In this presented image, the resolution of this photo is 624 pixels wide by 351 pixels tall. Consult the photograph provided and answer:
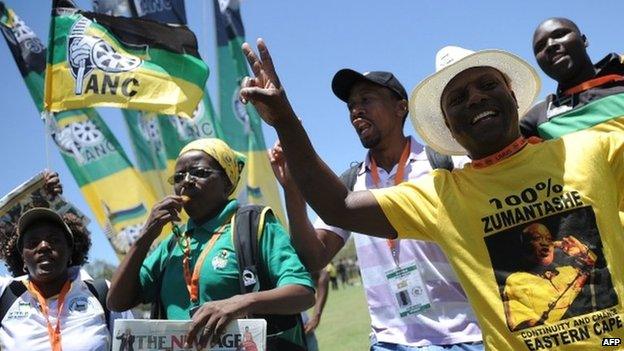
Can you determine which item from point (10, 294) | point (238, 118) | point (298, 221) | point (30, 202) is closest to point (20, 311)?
point (10, 294)

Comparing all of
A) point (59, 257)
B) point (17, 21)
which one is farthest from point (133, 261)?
point (17, 21)

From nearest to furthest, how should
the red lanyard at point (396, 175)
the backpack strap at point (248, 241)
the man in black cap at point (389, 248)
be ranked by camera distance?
the backpack strap at point (248, 241)
the man in black cap at point (389, 248)
the red lanyard at point (396, 175)

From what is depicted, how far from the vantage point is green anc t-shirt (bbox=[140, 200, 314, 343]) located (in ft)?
9.17

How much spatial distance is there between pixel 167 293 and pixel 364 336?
919 cm

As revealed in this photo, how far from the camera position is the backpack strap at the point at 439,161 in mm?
2949

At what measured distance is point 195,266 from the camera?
287cm

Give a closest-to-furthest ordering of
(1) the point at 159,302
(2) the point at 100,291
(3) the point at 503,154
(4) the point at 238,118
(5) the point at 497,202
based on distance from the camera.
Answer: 1. (5) the point at 497,202
2. (3) the point at 503,154
3. (1) the point at 159,302
4. (2) the point at 100,291
5. (4) the point at 238,118

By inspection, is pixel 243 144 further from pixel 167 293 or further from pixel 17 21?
pixel 167 293

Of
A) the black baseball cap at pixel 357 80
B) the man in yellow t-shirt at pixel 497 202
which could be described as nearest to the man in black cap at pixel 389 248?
the black baseball cap at pixel 357 80

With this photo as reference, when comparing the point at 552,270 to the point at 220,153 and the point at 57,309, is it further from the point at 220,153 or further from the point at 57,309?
the point at 57,309

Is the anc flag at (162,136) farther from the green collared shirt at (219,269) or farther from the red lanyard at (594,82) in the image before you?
the red lanyard at (594,82)

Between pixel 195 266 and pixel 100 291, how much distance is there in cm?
124

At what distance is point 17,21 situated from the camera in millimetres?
8672

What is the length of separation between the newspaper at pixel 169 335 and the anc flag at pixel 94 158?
6.57 meters
